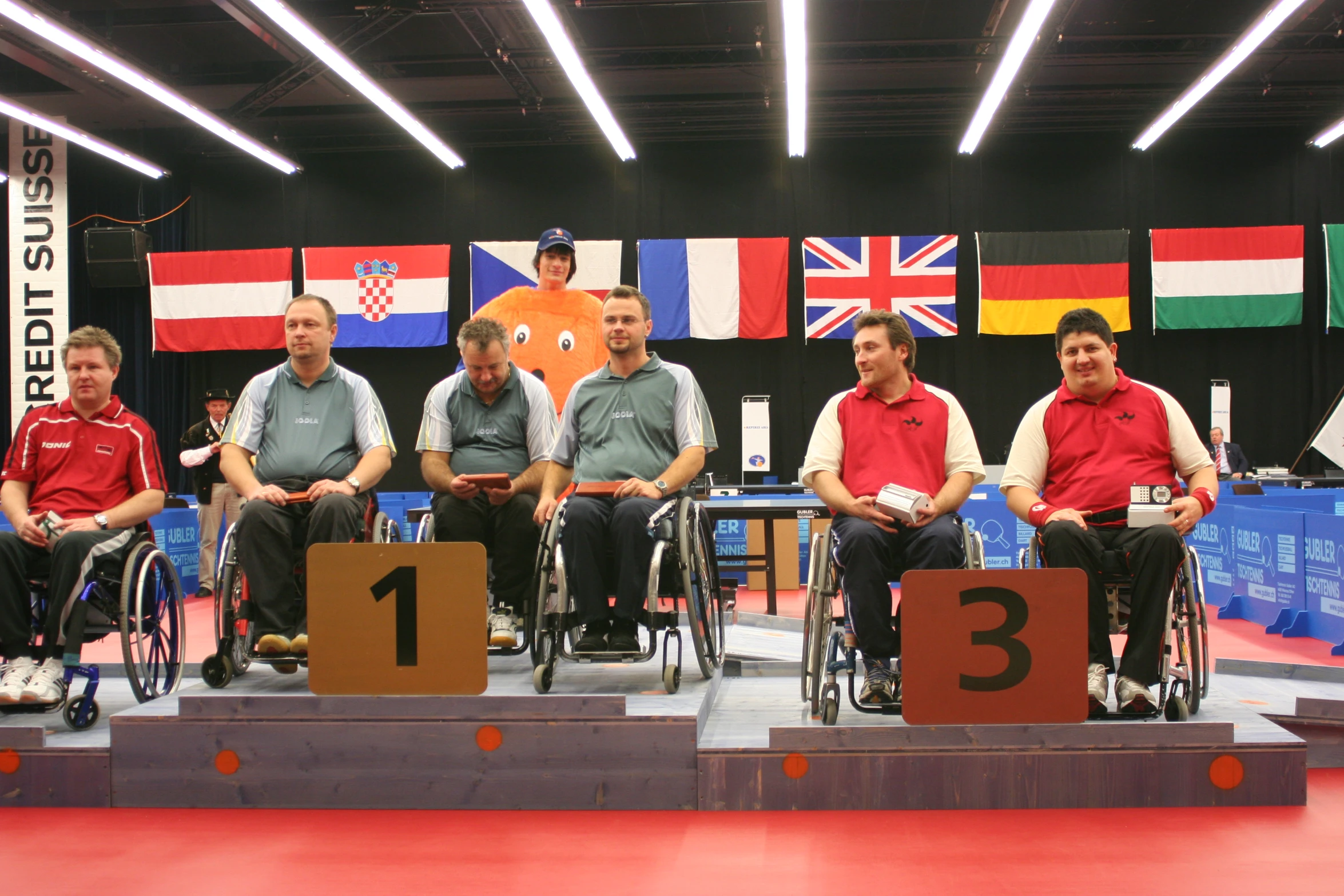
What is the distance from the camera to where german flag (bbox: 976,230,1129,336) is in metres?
9.31

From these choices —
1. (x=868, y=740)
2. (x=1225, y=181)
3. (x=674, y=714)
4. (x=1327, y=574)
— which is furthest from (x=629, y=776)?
(x=1225, y=181)

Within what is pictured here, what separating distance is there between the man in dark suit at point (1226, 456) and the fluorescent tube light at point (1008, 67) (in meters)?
3.49

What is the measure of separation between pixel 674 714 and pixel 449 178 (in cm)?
897

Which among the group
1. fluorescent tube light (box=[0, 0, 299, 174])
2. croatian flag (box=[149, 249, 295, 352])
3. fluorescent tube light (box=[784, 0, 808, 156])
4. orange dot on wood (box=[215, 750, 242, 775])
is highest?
fluorescent tube light (box=[784, 0, 808, 156])

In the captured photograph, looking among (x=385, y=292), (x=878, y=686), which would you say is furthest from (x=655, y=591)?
(x=385, y=292)

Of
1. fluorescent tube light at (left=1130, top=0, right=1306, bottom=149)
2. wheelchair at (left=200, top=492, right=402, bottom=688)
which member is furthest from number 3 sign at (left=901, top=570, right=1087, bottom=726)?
fluorescent tube light at (left=1130, top=0, right=1306, bottom=149)

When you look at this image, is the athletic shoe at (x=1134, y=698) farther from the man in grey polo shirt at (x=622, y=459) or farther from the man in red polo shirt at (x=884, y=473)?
the man in grey polo shirt at (x=622, y=459)

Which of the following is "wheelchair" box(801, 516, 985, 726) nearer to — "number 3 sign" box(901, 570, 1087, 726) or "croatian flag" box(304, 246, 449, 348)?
"number 3 sign" box(901, 570, 1087, 726)

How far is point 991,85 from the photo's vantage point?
25.4 ft

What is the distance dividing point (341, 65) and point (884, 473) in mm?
5776

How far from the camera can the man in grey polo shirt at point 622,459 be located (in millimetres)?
2756

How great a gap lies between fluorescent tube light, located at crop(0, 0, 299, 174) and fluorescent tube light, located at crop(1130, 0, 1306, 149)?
7.59m

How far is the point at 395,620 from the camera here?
254 cm

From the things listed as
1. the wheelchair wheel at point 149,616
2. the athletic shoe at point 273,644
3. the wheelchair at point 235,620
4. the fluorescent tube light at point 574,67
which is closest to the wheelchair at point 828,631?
the wheelchair at point 235,620
